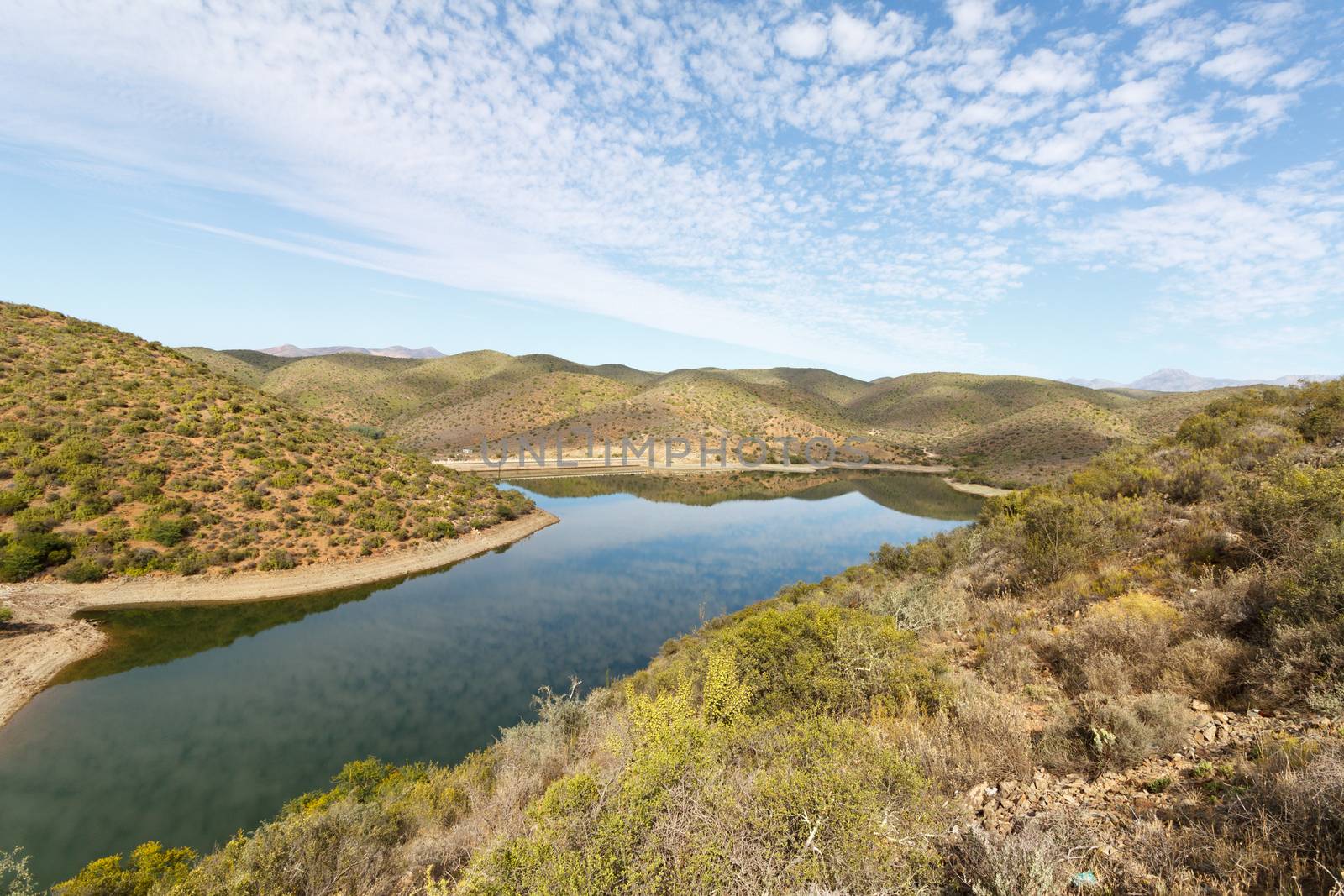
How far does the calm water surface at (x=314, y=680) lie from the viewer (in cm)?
1009

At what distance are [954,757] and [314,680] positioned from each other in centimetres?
1793

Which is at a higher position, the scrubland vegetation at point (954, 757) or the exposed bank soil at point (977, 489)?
the scrubland vegetation at point (954, 757)

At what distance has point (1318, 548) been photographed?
5.79 metres

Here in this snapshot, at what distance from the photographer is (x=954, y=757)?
16.4ft

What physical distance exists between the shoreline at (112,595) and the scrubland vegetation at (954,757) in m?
11.3

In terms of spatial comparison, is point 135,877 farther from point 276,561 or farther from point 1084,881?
point 276,561

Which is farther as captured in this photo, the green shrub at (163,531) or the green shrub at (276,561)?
the green shrub at (276,561)

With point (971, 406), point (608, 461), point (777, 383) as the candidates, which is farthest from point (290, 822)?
point (777, 383)

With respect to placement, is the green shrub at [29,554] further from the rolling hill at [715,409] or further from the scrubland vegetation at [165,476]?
the rolling hill at [715,409]

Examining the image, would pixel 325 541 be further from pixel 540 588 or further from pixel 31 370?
pixel 31 370

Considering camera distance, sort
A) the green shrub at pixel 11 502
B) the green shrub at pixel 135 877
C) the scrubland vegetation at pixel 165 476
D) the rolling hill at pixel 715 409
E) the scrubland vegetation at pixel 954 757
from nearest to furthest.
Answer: the scrubland vegetation at pixel 954 757
the green shrub at pixel 135 877
the green shrub at pixel 11 502
the scrubland vegetation at pixel 165 476
the rolling hill at pixel 715 409

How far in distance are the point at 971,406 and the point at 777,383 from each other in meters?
44.5

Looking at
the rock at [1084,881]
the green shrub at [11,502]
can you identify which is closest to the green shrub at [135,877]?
the rock at [1084,881]

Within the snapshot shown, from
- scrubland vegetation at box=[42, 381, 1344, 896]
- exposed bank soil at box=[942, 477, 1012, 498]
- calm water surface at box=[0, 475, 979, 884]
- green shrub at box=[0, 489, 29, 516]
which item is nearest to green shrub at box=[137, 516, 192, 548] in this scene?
green shrub at box=[0, 489, 29, 516]
